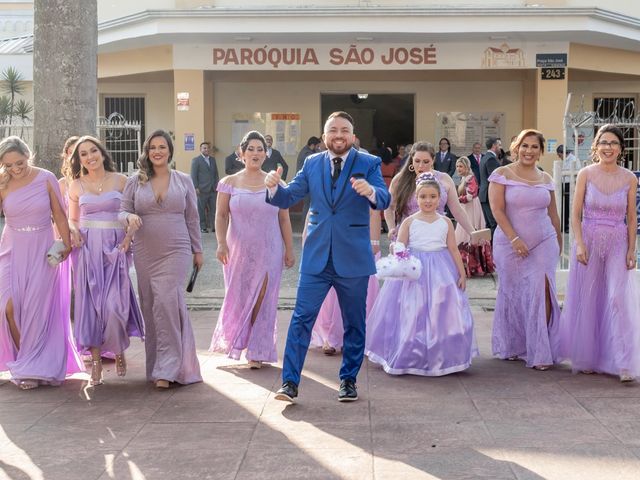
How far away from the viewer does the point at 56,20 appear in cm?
1000

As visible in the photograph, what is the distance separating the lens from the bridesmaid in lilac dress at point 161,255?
7070 millimetres

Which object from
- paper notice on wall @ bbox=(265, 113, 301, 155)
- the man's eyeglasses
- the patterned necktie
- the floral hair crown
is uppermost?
paper notice on wall @ bbox=(265, 113, 301, 155)

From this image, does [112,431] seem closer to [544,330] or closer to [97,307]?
[97,307]

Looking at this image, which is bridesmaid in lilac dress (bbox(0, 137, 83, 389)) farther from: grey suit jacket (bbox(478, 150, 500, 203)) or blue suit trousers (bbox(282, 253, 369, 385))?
grey suit jacket (bbox(478, 150, 500, 203))

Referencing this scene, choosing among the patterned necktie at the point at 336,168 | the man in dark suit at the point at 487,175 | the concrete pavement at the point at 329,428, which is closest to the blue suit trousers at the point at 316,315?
the concrete pavement at the point at 329,428

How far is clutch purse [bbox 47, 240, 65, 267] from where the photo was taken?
7.11 meters

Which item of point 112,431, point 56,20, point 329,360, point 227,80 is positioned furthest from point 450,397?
point 227,80

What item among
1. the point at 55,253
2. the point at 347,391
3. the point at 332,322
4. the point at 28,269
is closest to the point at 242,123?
the point at 332,322

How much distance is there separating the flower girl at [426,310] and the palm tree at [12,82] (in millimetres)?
19336

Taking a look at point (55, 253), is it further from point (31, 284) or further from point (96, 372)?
point (96, 372)

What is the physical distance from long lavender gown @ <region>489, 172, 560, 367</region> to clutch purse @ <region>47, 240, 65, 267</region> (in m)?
3.42

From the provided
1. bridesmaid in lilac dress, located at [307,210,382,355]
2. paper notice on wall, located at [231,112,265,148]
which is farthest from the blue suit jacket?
paper notice on wall, located at [231,112,265,148]

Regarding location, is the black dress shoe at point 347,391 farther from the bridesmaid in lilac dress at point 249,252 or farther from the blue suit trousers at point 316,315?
the bridesmaid in lilac dress at point 249,252

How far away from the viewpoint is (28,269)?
7.27 meters
